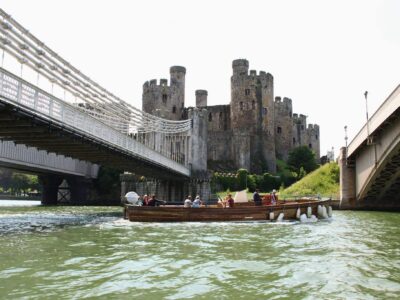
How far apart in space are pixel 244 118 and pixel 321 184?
33.0 metres

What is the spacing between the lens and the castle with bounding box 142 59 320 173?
2712 inches

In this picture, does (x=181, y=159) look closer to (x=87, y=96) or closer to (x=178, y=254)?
(x=87, y=96)

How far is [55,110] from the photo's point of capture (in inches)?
758

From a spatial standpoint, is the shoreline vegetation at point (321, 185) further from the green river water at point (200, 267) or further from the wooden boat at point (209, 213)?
the green river water at point (200, 267)

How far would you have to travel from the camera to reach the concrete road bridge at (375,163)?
1015 inches

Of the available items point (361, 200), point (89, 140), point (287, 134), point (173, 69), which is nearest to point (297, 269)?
point (89, 140)

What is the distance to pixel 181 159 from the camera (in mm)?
47688

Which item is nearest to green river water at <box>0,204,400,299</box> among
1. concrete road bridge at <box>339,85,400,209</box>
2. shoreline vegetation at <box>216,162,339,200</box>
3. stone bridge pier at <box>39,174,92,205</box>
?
concrete road bridge at <box>339,85,400,209</box>

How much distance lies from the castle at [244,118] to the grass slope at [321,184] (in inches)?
952

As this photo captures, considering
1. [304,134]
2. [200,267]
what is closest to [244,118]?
[304,134]

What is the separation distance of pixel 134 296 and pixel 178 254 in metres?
4.40

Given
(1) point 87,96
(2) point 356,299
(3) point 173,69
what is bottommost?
(2) point 356,299

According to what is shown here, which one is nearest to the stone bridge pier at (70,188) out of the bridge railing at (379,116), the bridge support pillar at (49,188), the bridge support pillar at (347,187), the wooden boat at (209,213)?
the bridge support pillar at (49,188)

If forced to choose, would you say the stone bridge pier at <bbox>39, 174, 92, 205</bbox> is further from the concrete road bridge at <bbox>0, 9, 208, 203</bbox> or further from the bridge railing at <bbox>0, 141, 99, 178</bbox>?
the concrete road bridge at <bbox>0, 9, 208, 203</bbox>
